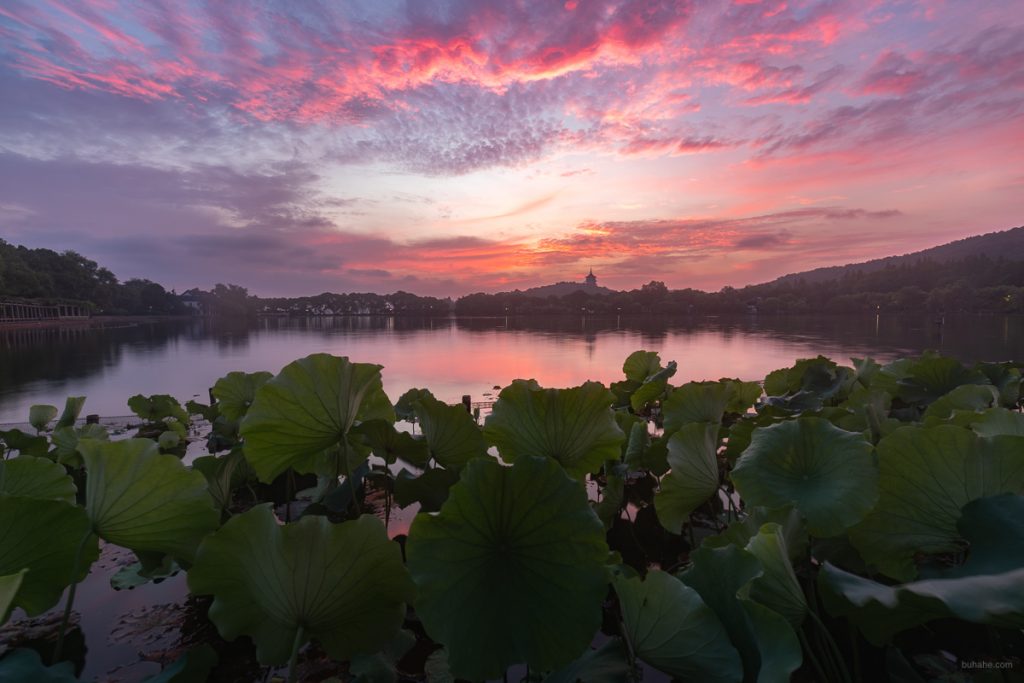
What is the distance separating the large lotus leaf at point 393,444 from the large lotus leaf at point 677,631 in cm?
104

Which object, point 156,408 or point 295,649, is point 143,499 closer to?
point 295,649

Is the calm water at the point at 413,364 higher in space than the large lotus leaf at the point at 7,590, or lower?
lower

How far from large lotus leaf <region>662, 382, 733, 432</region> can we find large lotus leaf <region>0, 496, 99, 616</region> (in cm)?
238

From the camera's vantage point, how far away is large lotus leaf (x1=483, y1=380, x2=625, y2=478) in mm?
1533

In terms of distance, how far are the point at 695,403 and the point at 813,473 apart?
1359 millimetres

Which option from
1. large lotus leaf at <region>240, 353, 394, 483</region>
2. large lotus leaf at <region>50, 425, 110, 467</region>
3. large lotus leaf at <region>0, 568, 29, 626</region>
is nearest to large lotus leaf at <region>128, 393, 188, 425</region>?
large lotus leaf at <region>50, 425, 110, 467</region>

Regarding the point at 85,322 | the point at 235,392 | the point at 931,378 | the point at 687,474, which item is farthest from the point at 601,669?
the point at 85,322

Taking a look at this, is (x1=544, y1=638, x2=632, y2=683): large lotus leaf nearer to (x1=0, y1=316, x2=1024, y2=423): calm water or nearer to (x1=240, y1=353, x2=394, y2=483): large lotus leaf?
(x1=240, y1=353, x2=394, y2=483): large lotus leaf

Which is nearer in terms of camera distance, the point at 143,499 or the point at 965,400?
the point at 143,499

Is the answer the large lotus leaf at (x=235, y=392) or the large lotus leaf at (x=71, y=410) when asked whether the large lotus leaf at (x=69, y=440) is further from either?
the large lotus leaf at (x=71, y=410)

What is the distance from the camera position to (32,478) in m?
1.21

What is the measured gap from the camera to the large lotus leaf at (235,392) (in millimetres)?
2910

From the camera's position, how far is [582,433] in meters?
1.57

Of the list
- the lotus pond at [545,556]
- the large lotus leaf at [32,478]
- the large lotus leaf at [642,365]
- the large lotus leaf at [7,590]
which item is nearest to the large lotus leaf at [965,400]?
the lotus pond at [545,556]
